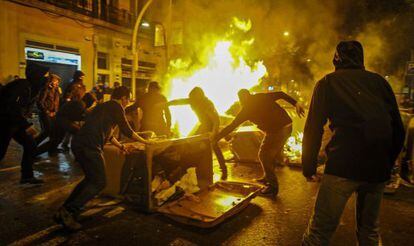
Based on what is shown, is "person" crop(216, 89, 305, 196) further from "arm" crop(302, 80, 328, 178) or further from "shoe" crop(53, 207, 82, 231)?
"arm" crop(302, 80, 328, 178)

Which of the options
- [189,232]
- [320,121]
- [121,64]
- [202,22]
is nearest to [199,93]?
[189,232]

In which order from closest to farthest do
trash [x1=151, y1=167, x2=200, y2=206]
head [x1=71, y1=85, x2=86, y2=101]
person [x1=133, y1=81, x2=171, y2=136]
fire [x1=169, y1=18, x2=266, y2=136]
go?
1. trash [x1=151, y1=167, x2=200, y2=206]
2. person [x1=133, y1=81, x2=171, y2=136]
3. head [x1=71, y1=85, x2=86, y2=101]
4. fire [x1=169, y1=18, x2=266, y2=136]

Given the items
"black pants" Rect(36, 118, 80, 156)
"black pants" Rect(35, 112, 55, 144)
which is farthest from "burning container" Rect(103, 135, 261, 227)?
"black pants" Rect(35, 112, 55, 144)

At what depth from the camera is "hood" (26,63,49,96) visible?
5688 mm

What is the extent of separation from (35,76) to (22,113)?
2.25 feet

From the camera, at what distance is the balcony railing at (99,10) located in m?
18.0

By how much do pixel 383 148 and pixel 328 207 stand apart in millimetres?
588

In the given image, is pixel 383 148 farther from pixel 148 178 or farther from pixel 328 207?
pixel 148 178

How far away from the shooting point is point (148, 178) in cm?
440

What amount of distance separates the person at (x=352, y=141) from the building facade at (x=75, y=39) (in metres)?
15.8

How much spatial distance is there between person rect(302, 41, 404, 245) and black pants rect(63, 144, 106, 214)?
8.19 feet

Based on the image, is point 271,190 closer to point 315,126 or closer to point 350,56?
point 315,126

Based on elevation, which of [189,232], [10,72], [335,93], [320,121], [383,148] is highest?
[10,72]

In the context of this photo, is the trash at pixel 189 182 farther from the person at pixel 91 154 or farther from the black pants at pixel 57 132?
the black pants at pixel 57 132
